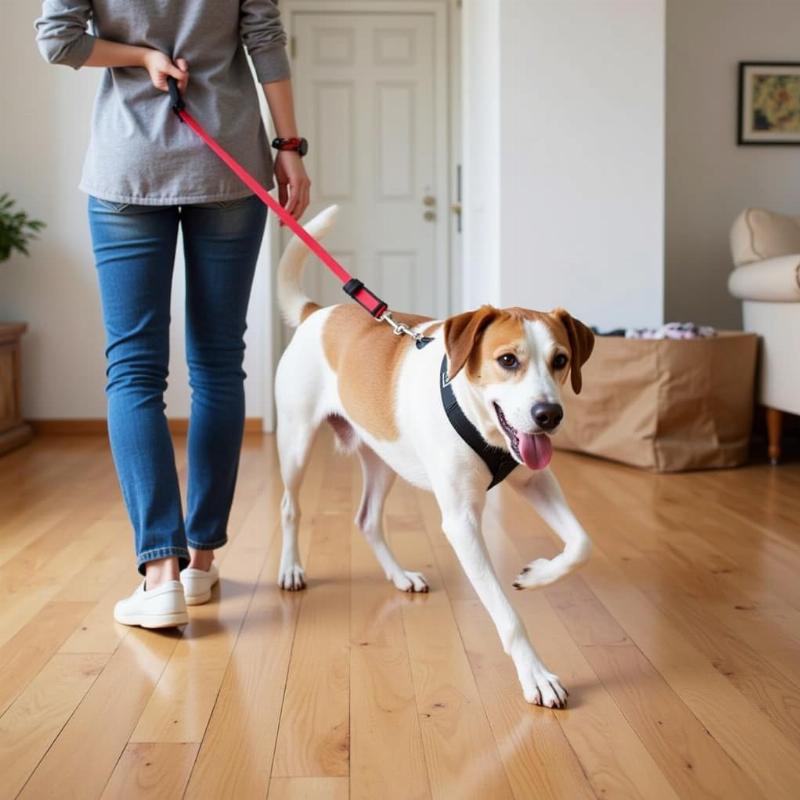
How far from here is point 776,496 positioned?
3.22m

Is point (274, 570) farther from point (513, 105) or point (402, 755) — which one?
point (513, 105)

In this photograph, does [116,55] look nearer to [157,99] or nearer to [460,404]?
[157,99]

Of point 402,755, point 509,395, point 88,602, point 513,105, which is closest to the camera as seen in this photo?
point 402,755

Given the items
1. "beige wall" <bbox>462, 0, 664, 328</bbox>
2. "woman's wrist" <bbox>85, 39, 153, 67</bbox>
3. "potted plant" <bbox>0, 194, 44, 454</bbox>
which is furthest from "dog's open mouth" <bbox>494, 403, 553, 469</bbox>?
"potted plant" <bbox>0, 194, 44, 454</bbox>

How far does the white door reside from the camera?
5562 mm

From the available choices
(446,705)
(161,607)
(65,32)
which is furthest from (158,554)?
(65,32)

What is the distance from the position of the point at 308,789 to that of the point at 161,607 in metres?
0.69

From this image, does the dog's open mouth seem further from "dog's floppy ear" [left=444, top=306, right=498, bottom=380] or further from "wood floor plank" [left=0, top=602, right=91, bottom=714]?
"wood floor plank" [left=0, top=602, right=91, bottom=714]

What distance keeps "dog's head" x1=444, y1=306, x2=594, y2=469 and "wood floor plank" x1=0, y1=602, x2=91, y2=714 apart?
878mm

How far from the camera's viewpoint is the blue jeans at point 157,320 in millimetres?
1910

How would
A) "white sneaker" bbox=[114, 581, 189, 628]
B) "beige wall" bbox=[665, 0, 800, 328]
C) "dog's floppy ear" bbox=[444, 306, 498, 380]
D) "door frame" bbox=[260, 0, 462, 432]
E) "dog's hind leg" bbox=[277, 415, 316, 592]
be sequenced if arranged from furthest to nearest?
"door frame" bbox=[260, 0, 462, 432]
"beige wall" bbox=[665, 0, 800, 328]
"dog's hind leg" bbox=[277, 415, 316, 592]
"white sneaker" bbox=[114, 581, 189, 628]
"dog's floppy ear" bbox=[444, 306, 498, 380]

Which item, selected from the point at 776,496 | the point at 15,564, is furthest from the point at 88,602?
the point at 776,496

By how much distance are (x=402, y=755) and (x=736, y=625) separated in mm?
858

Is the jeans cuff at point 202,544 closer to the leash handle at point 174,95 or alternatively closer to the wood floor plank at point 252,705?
the wood floor plank at point 252,705
